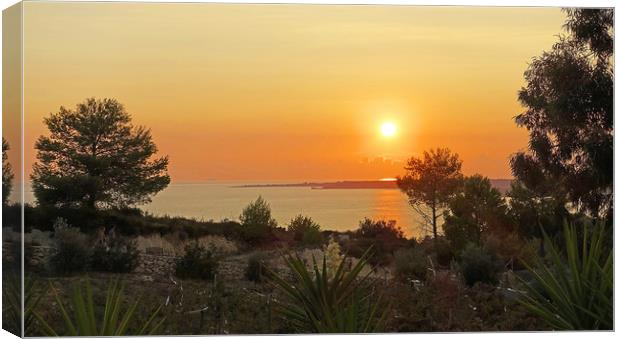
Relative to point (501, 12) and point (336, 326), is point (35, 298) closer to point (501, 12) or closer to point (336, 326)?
point (336, 326)

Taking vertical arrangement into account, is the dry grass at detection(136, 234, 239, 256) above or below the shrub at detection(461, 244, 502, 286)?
above

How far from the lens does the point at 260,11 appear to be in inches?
332

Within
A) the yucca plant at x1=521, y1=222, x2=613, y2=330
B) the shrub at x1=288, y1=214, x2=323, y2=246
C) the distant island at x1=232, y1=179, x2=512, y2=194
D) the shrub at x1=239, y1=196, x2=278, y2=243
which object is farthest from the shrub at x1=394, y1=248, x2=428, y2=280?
the shrub at x1=239, y1=196, x2=278, y2=243

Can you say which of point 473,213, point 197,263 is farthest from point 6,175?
point 473,213

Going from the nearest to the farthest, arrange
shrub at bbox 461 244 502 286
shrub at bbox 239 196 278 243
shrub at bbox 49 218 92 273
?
shrub at bbox 49 218 92 273, shrub at bbox 239 196 278 243, shrub at bbox 461 244 502 286

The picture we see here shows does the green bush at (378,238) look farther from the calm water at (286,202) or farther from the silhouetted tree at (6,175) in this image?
the silhouetted tree at (6,175)

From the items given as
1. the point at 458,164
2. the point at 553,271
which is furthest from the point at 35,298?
the point at 553,271

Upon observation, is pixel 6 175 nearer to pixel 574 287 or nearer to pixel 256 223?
pixel 256 223

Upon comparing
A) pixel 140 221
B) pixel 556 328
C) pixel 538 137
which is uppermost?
pixel 538 137

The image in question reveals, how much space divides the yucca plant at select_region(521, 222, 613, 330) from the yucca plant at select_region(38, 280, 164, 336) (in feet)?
9.37

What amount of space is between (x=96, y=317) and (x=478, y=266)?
2.88 meters

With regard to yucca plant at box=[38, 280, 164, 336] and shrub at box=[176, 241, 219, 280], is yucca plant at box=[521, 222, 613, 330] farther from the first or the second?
yucca plant at box=[38, 280, 164, 336]

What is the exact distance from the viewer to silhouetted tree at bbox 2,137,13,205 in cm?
816

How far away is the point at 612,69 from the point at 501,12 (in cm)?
96
